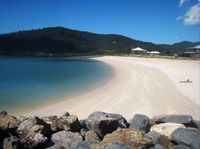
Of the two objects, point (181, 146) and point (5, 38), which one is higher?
point (5, 38)

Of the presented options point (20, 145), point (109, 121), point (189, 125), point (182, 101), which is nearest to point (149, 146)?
point (109, 121)

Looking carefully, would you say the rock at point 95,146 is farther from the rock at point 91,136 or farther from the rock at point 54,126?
the rock at point 54,126

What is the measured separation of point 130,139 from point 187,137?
1353 millimetres

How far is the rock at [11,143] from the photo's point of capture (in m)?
3.50

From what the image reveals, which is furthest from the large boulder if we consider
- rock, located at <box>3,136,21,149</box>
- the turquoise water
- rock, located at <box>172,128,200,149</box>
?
the turquoise water

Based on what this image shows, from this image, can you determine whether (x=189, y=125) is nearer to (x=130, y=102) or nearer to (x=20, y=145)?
(x=130, y=102)

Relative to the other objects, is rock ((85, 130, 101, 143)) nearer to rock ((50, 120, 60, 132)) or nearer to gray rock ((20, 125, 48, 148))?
rock ((50, 120, 60, 132))

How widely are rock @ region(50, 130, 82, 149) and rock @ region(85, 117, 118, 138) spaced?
53 centimetres

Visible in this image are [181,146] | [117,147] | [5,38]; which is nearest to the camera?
[117,147]

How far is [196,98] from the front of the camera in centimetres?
930

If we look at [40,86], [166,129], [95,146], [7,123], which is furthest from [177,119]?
[40,86]

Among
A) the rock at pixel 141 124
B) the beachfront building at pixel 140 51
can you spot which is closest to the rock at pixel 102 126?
the rock at pixel 141 124

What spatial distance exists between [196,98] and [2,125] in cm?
953

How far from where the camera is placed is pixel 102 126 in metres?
4.33
